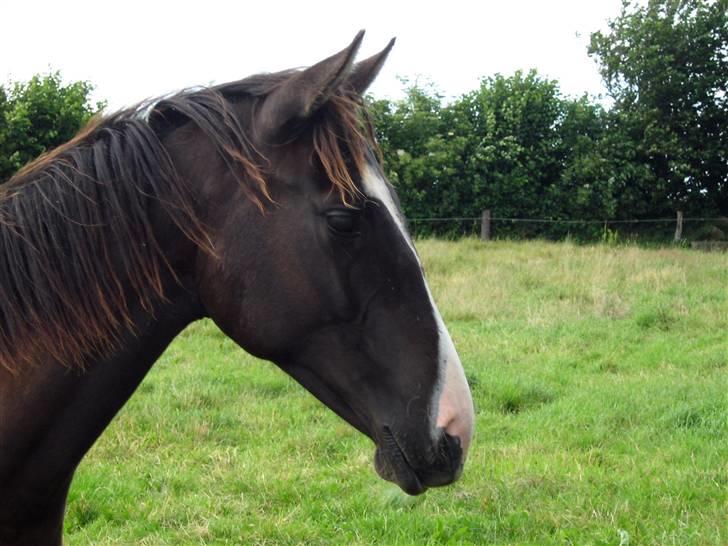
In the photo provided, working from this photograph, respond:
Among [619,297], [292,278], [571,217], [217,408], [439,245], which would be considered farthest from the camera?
[571,217]

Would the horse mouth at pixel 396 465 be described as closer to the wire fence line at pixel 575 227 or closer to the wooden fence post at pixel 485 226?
the wire fence line at pixel 575 227

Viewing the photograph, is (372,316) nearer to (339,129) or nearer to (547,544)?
(339,129)

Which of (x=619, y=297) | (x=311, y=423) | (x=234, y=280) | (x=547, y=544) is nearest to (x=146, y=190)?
(x=234, y=280)

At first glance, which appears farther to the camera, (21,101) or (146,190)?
(21,101)

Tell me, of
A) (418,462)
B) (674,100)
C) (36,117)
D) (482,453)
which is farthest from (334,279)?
(674,100)

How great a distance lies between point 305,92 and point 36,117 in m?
14.7

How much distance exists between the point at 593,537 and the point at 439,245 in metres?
10.8

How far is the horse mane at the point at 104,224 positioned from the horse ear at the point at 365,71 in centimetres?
11

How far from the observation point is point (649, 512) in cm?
393

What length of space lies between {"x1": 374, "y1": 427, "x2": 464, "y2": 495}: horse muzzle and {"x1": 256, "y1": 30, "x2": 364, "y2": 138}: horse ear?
76cm

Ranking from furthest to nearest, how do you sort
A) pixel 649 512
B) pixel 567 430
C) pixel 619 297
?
pixel 619 297, pixel 567 430, pixel 649 512

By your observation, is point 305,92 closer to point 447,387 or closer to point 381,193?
point 381,193

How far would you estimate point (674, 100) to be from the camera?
20688 mm

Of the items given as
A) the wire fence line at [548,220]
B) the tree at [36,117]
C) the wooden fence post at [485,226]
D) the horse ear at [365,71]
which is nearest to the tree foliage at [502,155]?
the wire fence line at [548,220]
